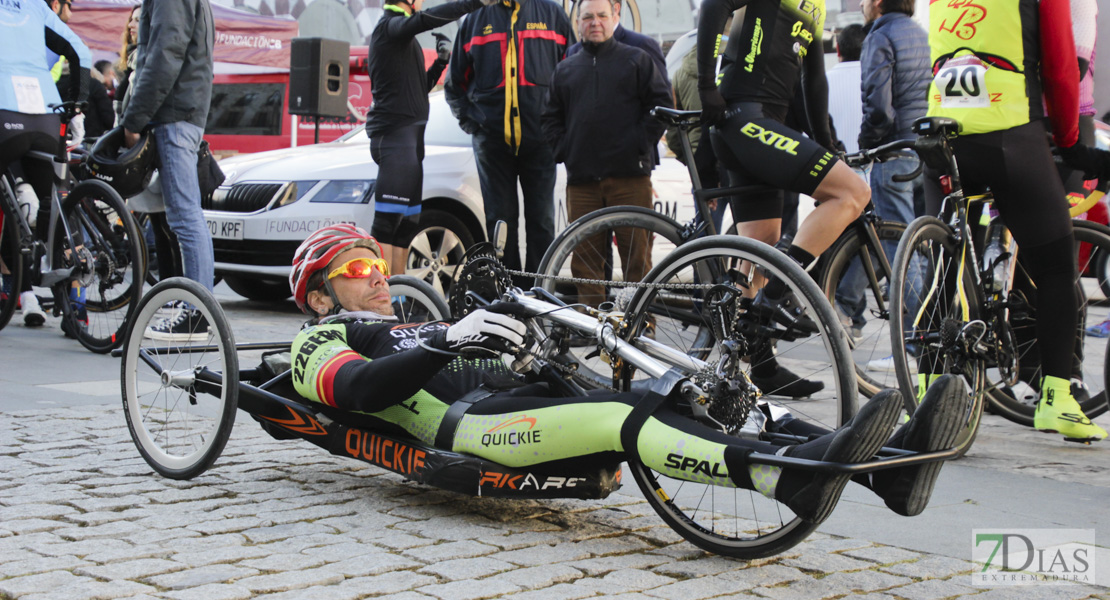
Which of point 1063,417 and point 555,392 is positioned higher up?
point 555,392

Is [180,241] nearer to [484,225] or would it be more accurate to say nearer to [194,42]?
[194,42]

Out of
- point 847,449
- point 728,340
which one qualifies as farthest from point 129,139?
point 847,449

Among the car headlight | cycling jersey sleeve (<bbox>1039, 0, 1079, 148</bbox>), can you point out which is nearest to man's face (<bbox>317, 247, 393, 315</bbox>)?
cycling jersey sleeve (<bbox>1039, 0, 1079, 148</bbox>)

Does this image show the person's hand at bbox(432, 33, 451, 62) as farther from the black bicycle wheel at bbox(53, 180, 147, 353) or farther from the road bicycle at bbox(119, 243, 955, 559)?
the road bicycle at bbox(119, 243, 955, 559)

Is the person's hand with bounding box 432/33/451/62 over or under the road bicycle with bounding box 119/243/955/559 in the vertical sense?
over

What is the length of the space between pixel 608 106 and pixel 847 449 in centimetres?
452

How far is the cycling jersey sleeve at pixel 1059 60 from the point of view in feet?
15.1

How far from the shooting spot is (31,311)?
788 centimetres

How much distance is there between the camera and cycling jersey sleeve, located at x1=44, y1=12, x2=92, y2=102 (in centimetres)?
756

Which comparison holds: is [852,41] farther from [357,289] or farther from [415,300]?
[357,289]

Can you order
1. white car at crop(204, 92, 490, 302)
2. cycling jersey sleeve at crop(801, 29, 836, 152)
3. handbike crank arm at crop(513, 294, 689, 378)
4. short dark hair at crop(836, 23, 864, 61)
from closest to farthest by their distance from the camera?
1. handbike crank arm at crop(513, 294, 689, 378)
2. cycling jersey sleeve at crop(801, 29, 836, 152)
3. white car at crop(204, 92, 490, 302)
4. short dark hair at crop(836, 23, 864, 61)

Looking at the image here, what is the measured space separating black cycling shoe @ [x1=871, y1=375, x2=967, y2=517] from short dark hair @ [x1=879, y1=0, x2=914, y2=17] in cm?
522

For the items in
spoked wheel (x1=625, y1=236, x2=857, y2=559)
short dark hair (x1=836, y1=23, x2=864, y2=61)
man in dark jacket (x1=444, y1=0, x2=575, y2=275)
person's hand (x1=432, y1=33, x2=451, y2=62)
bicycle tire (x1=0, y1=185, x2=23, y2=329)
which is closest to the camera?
spoked wheel (x1=625, y1=236, x2=857, y2=559)

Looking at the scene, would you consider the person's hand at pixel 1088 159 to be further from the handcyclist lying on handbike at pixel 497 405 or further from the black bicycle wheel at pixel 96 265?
the black bicycle wheel at pixel 96 265
